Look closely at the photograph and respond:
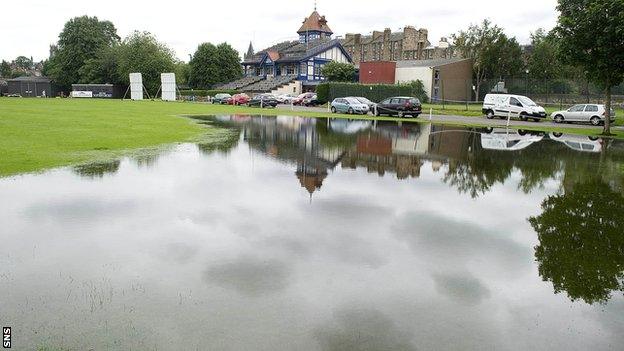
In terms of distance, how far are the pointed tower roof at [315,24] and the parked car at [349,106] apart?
1734 inches

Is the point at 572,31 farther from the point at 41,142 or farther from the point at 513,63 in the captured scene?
the point at 513,63

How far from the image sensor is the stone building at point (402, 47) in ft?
310

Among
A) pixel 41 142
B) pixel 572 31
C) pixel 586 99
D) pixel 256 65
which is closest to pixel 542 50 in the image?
pixel 586 99

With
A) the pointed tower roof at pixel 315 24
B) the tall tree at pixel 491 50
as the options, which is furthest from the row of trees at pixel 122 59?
the tall tree at pixel 491 50

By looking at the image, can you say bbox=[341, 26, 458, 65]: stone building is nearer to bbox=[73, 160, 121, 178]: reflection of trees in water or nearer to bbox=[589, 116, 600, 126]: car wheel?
bbox=[589, 116, 600, 126]: car wheel

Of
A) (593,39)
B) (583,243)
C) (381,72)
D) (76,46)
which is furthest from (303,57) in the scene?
(583,243)

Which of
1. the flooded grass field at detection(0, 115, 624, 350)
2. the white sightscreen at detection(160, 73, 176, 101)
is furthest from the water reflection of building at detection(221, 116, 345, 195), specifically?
the white sightscreen at detection(160, 73, 176, 101)

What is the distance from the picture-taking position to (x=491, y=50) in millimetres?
61281

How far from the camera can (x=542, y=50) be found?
61.3 meters

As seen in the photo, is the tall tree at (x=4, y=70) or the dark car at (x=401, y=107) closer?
the dark car at (x=401, y=107)

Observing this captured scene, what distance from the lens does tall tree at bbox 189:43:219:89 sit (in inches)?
3132

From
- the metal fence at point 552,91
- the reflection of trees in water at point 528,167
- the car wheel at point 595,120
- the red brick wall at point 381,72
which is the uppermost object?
the red brick wall at point 381,72

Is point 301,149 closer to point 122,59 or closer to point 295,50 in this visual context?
point 295,50

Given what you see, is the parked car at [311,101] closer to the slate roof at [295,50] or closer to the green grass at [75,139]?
the slate roof at [295,50]
